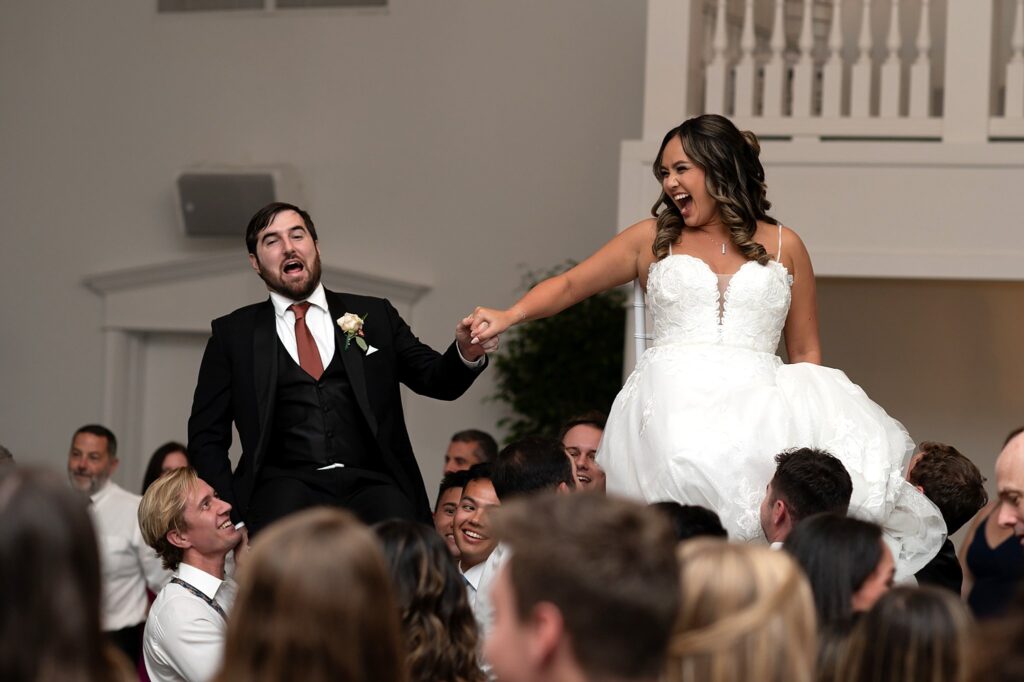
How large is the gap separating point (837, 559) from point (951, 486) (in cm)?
202

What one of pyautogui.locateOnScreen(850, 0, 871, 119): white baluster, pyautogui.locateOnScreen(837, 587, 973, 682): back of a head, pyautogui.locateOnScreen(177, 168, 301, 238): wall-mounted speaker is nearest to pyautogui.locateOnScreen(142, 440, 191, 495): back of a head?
pyautogui.locateOnScreen(177, 168, 301, 238): wall-mounted speaker

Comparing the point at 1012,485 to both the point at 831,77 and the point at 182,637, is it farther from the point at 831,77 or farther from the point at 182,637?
the point at 831,77

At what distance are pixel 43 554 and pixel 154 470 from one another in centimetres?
544

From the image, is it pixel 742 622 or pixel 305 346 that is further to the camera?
pixel 305 346

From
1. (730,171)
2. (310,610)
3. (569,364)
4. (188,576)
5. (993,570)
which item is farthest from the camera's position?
(569,364)

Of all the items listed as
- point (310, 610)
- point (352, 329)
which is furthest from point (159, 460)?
point (310, 610)

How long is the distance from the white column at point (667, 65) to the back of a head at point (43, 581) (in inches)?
219

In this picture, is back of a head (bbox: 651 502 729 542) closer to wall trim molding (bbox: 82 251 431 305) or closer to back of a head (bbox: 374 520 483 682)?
back of a head (bbox: 374 520 483 682)

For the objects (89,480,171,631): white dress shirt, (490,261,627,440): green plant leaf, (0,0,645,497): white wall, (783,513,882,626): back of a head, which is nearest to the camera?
(783,513,882,626): back of a head

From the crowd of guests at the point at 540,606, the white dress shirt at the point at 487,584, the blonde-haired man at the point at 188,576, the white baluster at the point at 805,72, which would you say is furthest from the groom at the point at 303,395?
the white baluster at the point at 805,72

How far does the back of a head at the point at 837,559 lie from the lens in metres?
2.62

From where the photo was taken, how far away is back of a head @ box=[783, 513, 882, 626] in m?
2.62

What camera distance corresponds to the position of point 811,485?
3.48 metres

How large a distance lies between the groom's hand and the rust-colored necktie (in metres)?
Answer: 0.46
